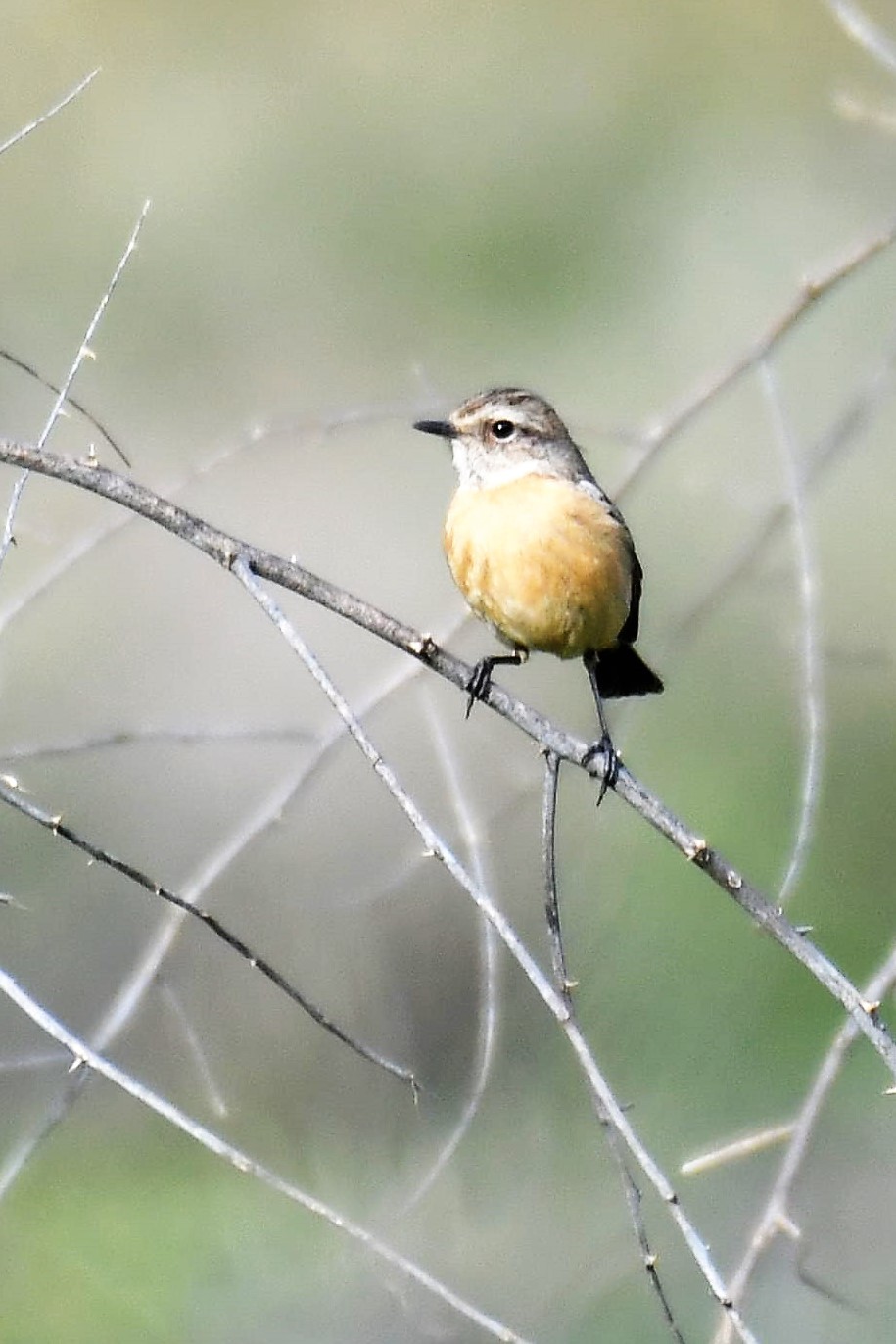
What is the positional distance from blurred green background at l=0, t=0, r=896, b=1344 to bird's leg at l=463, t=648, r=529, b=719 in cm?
13

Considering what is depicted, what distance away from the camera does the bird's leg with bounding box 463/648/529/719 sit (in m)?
4.39

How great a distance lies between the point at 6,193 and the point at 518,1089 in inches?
321

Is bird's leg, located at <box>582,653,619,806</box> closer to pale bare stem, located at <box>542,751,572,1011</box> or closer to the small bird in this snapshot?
the small bird

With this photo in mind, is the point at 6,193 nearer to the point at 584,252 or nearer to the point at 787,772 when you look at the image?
the point at 584,252

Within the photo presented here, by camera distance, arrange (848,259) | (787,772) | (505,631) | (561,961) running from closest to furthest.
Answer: (561,961) < (848,259) < (505,631) < (787,772)

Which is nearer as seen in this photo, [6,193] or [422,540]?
[422,540]

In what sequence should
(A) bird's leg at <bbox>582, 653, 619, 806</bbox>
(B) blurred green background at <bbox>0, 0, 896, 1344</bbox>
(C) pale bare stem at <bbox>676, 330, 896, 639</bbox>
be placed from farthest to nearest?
1. (B) blurred green background at <bbox>0, 0, 896, 1344</bbox>
2. (C) pale bare stem at <bbox>676, 330, 896, 639</bbox>
3. (A) bird's leg at <bbox>582, 653, 619, 806</bbox>

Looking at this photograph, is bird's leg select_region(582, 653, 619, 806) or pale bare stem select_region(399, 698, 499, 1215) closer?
pale bare stem select_region(399, 698, 499, 1215)

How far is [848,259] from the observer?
15.9ft

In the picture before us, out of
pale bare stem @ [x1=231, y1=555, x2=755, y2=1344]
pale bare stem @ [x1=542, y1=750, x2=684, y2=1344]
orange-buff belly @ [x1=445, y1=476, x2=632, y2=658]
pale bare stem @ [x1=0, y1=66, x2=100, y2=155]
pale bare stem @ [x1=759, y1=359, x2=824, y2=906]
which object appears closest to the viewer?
pale bare stem @ [x1=231, y1=555, x2=755, y2=1344]

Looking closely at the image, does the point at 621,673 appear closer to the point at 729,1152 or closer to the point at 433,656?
the point at 433,656

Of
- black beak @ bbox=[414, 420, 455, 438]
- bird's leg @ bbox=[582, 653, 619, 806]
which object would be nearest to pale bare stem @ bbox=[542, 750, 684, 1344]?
bird's leg @ bbox=[582, 653, 619, 806]

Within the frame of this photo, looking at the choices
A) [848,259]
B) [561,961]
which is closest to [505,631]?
[848,259]

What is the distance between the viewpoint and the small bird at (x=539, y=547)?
549 cm
